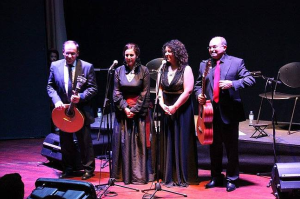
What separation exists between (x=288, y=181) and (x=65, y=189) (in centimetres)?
201

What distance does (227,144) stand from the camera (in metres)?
5.22

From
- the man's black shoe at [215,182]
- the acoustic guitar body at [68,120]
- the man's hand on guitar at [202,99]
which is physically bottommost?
the man's black shoe at [215,182]

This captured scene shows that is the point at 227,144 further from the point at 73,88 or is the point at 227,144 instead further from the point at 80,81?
the point at 73,88

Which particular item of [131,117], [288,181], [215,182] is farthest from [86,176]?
[288,181]

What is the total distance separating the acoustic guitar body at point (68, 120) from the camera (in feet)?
18.5

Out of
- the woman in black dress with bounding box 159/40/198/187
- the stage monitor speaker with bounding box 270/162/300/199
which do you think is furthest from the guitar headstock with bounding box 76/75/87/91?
the stage monitor speaker with bounding box 270/162/300/199

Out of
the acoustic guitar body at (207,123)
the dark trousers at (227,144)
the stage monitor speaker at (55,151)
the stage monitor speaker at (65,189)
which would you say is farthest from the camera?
the stage monitor speaker at (55,151)

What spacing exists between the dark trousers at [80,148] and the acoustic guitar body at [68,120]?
0.65 ft

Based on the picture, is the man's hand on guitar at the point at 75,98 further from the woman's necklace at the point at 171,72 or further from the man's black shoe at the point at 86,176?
the woman's necklace at the point at 171,72

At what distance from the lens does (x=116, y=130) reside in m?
5.66

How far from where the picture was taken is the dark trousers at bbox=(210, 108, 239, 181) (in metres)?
5.17

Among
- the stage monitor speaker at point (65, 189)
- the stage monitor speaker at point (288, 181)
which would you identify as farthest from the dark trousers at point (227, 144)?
the stage monitor speaker at point (65, 189)

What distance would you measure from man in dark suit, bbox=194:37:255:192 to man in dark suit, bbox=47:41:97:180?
4.64 ft

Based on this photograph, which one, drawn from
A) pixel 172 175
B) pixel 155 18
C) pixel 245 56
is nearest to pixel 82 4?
pixel 155 18
